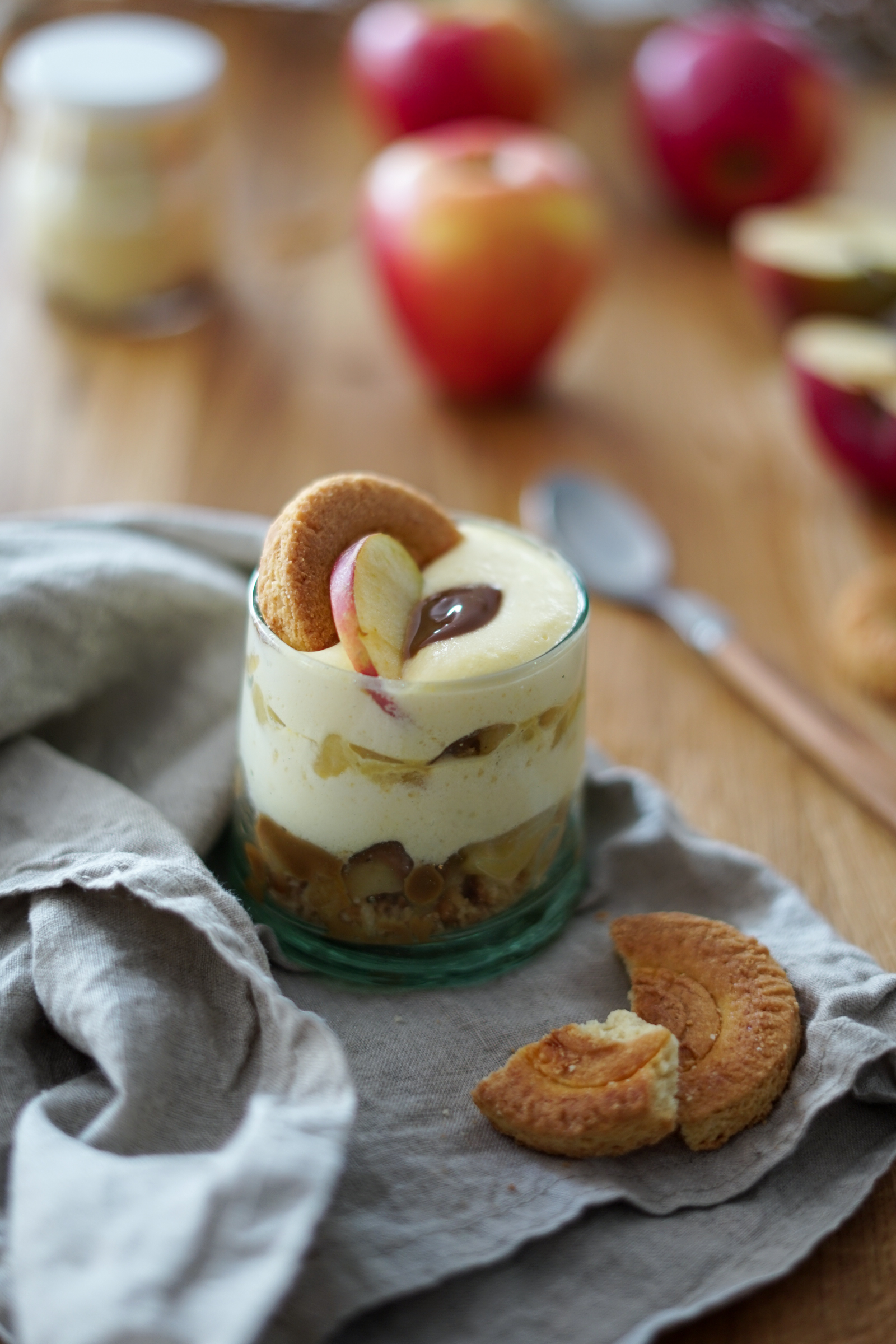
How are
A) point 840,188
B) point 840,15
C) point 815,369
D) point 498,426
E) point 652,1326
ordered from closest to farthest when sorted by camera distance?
point 652,1326 → point 815,369 → point 498,426 → point 840,188 → point 840,15

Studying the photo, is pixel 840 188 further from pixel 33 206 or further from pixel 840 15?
pixel 33 206

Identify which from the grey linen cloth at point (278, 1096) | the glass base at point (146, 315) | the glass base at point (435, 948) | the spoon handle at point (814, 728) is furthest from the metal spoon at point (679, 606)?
the glass base at point (146, 315)

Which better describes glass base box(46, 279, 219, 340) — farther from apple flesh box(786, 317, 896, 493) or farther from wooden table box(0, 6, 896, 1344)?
apple flesh box(786, 317, 896, 493)

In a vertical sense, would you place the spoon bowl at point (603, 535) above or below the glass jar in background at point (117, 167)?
below

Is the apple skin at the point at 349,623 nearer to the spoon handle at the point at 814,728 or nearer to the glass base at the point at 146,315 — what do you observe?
the spoon handle at the point at 814,728

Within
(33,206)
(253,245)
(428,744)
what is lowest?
(253,245)

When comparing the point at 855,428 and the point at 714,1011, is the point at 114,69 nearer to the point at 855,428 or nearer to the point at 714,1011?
the point at 855,428

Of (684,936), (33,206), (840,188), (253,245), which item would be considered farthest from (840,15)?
(684,936)
